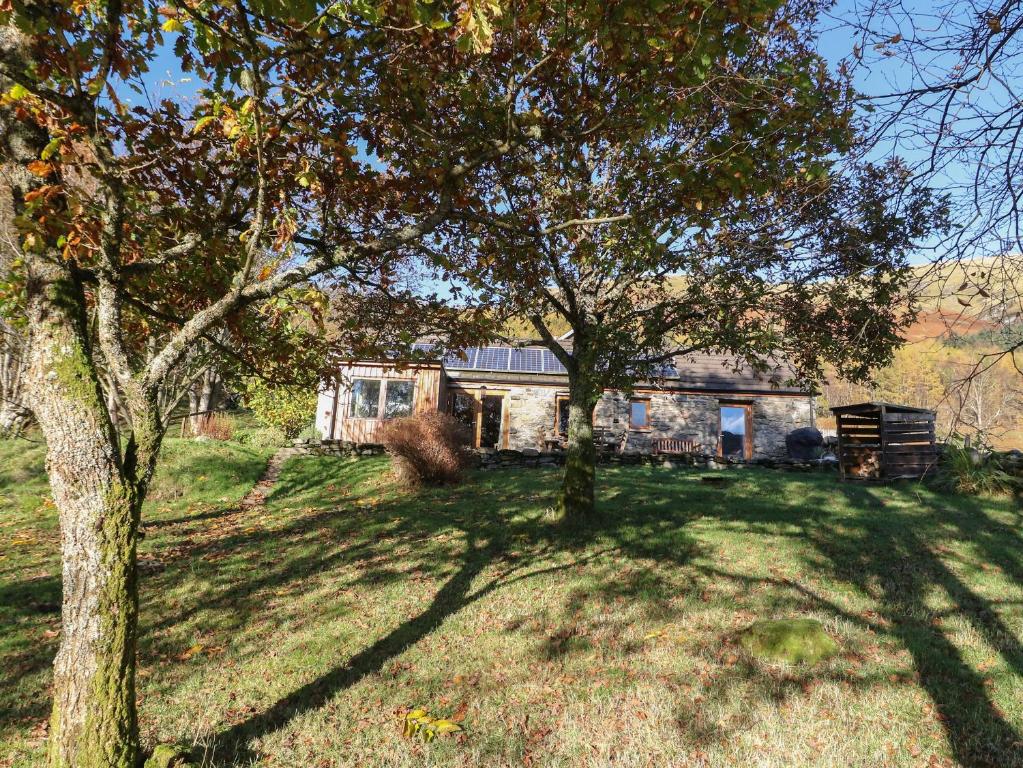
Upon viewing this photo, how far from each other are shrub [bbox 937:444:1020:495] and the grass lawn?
95cm

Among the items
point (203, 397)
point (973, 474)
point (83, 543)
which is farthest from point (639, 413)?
point (83, 543)

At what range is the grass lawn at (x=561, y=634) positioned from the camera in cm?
377

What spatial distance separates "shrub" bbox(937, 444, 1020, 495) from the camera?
11.0 metres

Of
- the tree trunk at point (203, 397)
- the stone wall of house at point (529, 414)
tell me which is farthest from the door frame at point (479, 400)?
the tree trunk at point (203, 397)

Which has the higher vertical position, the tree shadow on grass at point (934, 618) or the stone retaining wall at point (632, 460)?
the stone retaining wall at point (632, 460)

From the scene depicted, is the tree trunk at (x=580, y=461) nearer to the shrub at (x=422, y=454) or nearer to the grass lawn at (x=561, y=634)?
the grass lawn at (x=561, y=634)

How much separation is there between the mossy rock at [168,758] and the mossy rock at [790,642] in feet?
15.4

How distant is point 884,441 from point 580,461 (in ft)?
32.0

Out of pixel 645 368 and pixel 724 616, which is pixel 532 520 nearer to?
pixel 645 368

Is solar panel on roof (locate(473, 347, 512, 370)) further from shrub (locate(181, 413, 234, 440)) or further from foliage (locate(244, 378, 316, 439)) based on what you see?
shrub (locate(181, 413, 234, 440))

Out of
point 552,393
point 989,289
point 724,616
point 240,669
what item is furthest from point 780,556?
point 552,393

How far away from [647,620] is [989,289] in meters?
4.41

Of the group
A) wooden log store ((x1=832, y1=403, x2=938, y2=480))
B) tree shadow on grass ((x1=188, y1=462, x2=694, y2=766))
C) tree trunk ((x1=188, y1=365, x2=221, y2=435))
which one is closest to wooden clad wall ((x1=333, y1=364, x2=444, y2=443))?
tree trunk ((x1=188, y1=365, x2=221, y2=435))

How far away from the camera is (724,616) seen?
223 inches
